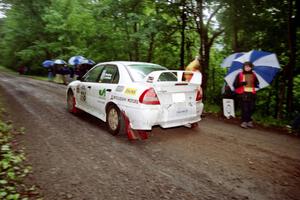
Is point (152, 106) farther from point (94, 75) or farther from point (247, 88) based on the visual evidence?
point (247, 88)

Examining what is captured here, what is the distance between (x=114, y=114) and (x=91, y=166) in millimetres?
1921

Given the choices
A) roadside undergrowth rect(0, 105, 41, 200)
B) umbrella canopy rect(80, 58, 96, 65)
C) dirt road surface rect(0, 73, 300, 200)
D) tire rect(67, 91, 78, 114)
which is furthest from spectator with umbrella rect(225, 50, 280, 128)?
umbrella canopy rect(80, 58, 96, 65)

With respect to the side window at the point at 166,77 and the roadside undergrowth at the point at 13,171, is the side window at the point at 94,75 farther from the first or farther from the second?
the roadside undergrowth at the point at 13,171

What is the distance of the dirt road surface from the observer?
3670mm

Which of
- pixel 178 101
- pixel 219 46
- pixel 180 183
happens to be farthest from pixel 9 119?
pixel 219 46

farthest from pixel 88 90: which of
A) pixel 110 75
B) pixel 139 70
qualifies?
pixel 139 70

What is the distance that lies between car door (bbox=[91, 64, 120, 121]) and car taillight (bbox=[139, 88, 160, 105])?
1.05m

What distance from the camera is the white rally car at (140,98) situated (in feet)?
18.2

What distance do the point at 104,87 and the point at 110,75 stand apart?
34 cm

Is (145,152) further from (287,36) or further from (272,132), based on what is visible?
(287,36)

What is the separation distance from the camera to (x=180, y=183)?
3887mm

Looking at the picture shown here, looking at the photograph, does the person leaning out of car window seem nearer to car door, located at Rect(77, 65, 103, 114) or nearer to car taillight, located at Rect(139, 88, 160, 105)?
car taillight, located at Rect(139, 88, 160, 105)

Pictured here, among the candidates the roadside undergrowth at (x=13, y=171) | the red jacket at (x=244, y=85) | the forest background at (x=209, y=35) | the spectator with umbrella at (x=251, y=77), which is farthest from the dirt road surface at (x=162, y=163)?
the forest background at (x=209, y=35)

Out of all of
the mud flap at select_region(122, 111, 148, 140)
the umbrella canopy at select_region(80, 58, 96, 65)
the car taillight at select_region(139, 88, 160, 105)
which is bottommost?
the mud flap at select_region(122, 111, 148, 140)
